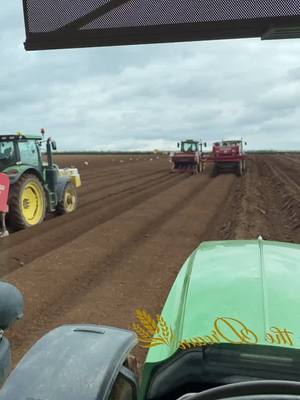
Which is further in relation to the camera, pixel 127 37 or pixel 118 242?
pixel 118 242

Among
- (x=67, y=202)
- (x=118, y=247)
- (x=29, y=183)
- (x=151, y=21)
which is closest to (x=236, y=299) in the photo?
(x=151, y=21)

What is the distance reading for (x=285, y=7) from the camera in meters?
1.68

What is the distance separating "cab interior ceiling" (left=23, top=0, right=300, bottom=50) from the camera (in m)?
1.71

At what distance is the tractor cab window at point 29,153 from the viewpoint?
34.6 ft

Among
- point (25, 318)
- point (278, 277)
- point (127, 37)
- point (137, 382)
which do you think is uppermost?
point (127, 37)

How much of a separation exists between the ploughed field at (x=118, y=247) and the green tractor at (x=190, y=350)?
2.55 meters

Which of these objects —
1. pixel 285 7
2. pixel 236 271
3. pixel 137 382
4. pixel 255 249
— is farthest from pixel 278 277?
pixel 285 7

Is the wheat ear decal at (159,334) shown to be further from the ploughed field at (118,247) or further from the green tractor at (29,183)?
the green tractor at (29,183)

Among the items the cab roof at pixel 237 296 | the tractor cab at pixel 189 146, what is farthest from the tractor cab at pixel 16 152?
the tractor cab at pixel 189 146

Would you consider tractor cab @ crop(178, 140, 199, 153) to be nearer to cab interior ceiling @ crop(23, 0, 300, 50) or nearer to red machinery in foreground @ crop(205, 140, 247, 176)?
red machinery in foreground @ crop(205, 140, 247, 176)

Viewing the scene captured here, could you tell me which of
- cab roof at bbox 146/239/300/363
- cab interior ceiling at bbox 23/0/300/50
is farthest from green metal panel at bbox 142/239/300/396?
cab interior ceiling at bbox 23/0/300/50

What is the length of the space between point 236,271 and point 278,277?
19cm

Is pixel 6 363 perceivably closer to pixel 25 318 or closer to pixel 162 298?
pixel 25 318

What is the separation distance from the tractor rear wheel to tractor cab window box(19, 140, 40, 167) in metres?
0.42
